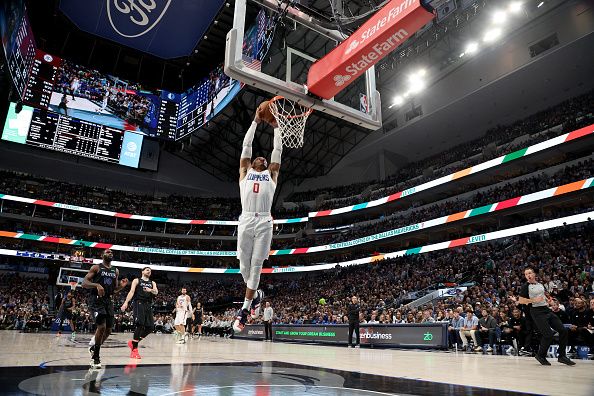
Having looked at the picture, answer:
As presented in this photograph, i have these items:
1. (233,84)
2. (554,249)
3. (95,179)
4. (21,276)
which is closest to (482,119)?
(554,249)

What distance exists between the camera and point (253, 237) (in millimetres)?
5164

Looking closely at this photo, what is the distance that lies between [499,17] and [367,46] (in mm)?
19557

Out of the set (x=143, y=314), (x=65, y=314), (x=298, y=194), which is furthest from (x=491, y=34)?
(x=65, y=314)

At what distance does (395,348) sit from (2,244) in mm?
33386

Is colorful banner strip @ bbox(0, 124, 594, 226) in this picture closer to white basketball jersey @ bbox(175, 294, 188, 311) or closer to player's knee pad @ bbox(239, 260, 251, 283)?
white basketball jersey @ bbox(175, 294, 188, 311)

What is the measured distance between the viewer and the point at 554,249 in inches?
771

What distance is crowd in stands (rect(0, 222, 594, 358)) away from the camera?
12.6 metres

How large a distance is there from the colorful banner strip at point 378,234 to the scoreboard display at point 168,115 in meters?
10.8

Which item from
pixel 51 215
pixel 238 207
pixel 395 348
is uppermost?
pixel 238 207

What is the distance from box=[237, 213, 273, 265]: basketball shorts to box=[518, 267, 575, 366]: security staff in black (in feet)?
17.9

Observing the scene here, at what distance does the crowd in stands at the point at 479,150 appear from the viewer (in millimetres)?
24197

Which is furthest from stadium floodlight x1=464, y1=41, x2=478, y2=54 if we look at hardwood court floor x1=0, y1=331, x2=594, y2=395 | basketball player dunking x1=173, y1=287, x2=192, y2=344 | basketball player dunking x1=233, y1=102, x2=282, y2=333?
basketball player dunking x1=233, y1=102, x2=282, y2=333

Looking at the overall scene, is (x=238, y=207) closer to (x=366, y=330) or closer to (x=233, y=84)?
(x=233, y=84)

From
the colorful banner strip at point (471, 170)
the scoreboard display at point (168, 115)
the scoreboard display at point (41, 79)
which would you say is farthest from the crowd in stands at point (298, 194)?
the scoreboard display at point (41, 79)
